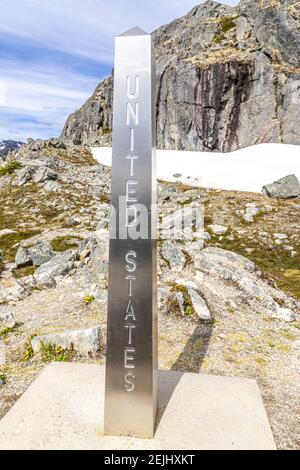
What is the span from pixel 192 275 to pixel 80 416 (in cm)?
735

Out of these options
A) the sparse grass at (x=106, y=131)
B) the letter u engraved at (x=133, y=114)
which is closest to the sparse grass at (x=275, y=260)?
the letter u engraved at (x=133, y=114)

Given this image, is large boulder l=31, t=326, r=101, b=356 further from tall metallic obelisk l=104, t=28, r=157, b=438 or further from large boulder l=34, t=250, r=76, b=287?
large boulder l=34, t=250, r=76, b=287

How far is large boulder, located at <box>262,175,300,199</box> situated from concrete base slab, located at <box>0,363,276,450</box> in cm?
2641

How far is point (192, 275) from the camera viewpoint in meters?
12.1

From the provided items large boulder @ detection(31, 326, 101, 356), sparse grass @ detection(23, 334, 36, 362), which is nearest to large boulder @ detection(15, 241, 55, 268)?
sparse grass @ detection(23, 334, 36, 362)

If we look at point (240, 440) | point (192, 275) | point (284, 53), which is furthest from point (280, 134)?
point (240, 440)

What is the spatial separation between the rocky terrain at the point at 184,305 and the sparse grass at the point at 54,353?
24 mm

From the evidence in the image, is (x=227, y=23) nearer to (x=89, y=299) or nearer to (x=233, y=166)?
(x=233, y=166)

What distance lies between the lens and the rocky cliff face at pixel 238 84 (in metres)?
47.6

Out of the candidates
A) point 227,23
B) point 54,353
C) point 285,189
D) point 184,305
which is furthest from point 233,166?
point 54,353

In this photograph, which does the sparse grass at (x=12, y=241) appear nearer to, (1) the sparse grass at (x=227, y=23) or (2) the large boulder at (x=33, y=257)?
(2) the large boulder at (x=33, y=257)

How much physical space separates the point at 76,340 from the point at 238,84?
48.7 meters

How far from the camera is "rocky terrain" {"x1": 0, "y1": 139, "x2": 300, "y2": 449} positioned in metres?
7.94

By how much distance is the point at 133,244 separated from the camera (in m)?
5.00
